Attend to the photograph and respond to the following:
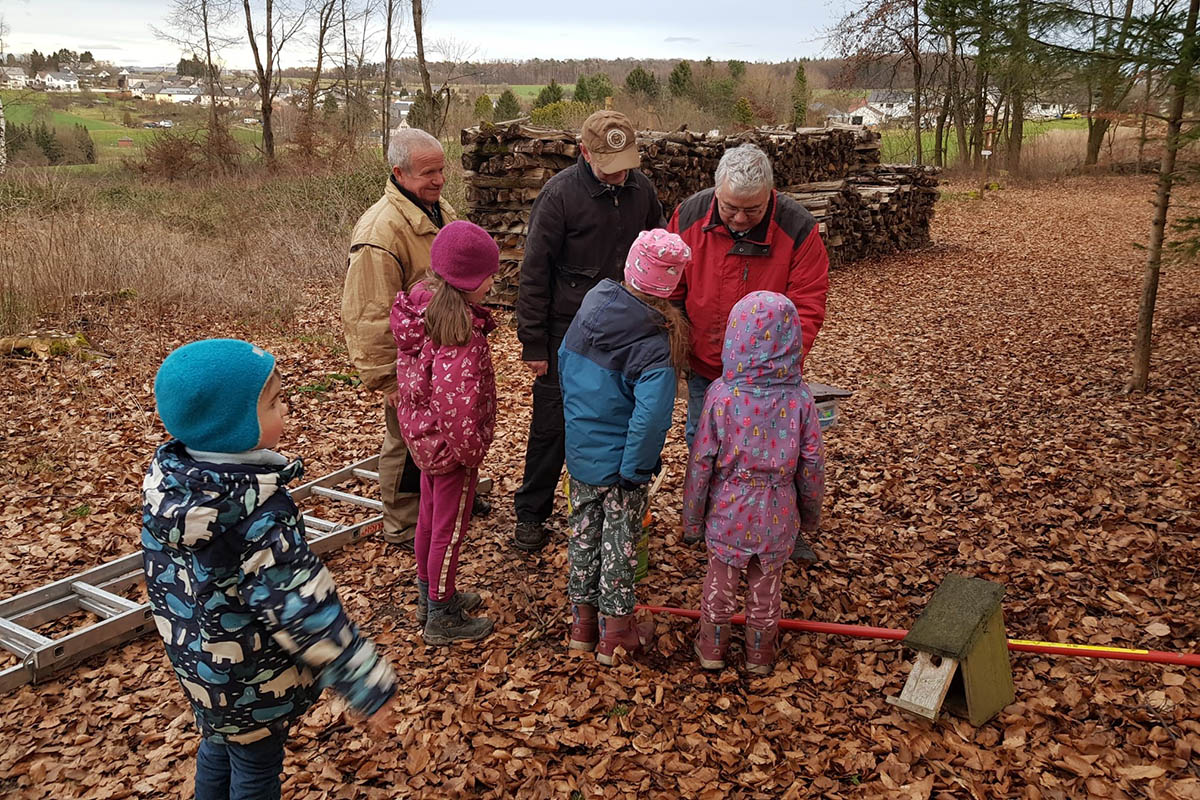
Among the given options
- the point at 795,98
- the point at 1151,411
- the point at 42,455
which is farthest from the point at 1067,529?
the point at 795,98

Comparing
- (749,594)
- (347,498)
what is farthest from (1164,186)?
(347,498)

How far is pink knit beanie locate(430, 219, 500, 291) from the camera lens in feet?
10.9

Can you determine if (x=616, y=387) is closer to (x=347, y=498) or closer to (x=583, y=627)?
(x=583, y=627)

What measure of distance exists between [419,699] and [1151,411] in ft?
19.0

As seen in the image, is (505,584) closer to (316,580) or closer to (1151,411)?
(316,580)

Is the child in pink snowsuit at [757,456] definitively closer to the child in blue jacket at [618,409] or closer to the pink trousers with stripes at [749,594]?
the pink trousers with stripes at [749,594]

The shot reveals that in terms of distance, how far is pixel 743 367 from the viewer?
3.19m

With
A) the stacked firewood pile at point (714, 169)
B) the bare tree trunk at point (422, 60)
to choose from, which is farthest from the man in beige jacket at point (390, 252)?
the bare tree trunk at point (422, 60)

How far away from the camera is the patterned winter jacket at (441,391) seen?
138 inches

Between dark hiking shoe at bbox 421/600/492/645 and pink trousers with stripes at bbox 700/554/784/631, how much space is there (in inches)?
43.3

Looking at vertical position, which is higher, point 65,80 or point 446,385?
point 65,80

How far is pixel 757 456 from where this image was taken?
319 centimetres

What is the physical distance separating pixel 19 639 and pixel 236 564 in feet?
8.25

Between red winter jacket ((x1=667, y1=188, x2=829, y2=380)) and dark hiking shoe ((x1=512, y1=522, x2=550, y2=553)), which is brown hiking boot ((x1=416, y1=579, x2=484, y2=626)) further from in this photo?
red winter jacket ((x1=667, y1=188, x2=829, y2=380))
